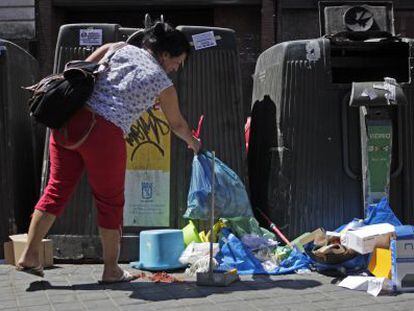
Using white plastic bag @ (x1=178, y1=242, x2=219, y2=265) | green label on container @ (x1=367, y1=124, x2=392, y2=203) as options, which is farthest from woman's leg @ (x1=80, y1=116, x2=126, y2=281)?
green label on container @ (x1=367, y1=124, x2=392, y2=203)

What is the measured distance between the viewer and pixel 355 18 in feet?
16.3

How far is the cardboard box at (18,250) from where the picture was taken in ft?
14.1

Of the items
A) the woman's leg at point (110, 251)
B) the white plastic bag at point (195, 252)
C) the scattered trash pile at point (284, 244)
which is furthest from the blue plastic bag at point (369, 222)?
the woman's leg at point (110, 251)

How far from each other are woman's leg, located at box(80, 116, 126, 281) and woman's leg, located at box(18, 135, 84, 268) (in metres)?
0.12

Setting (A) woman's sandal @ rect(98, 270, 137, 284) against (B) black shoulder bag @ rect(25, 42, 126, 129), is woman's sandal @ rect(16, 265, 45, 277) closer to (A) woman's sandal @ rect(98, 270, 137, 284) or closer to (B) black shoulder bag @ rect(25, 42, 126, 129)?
(A) woman's sandal @ rect(98, 270, 137, 284)

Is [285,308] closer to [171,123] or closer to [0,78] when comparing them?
[171,123]

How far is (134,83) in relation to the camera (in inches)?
143

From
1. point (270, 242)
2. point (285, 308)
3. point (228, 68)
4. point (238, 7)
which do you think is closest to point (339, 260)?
point (270, 242)

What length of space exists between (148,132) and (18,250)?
1.32 m

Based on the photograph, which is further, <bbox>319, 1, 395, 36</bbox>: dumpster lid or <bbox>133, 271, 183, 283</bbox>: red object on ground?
<bbox>319, 1, 395, 36</bbox>: dumpster lid

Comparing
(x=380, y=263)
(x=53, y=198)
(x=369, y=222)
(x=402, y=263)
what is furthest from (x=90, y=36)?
(x=402, y=263)

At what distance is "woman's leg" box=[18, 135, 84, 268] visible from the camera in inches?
145

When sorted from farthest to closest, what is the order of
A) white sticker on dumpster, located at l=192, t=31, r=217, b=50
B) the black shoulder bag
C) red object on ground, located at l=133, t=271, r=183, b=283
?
1. white sticker on dumpster, located at l=192, t=31, r=217, b=50
2. red object on ground, located at l=133, t=271, r=183, b=283
3. the black shoulder bag

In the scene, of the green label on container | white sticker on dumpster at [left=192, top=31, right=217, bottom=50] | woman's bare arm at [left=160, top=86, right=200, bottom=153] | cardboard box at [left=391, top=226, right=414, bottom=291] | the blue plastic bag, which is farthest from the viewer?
white sticker on dumpster at [left=192, top=31, right=217, bottom=50]
